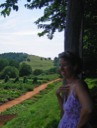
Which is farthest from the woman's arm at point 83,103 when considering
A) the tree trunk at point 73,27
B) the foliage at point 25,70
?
the foliage at point 25,70

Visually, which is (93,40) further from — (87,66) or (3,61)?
(3,61)

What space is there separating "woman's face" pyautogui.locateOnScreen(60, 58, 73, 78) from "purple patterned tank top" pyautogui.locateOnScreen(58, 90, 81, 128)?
0.65 feet

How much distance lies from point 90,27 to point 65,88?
11.3 meters

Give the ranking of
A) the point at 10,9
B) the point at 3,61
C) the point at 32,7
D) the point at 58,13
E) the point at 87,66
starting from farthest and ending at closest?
the point at 3,61 → the point at 87,66 → the point at 58,13 → the point at 32,7 → the point at 10,9

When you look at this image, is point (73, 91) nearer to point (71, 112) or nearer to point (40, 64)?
point (71, 112)

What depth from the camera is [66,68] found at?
3.30 m

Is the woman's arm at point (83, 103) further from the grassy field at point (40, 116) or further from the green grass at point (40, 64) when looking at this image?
the green grass at point (40, 64)

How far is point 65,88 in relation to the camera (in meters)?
3.50

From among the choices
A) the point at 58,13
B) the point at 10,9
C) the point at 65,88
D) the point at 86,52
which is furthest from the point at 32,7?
the point at 65,88

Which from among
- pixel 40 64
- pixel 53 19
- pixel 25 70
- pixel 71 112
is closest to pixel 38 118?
pixel 53 19

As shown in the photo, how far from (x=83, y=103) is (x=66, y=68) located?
0.44 metres

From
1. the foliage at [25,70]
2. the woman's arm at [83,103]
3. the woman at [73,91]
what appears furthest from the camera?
the foliage at [25,70]

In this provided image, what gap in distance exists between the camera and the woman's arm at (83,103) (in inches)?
118

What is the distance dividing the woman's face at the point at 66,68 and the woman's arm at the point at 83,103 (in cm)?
22
